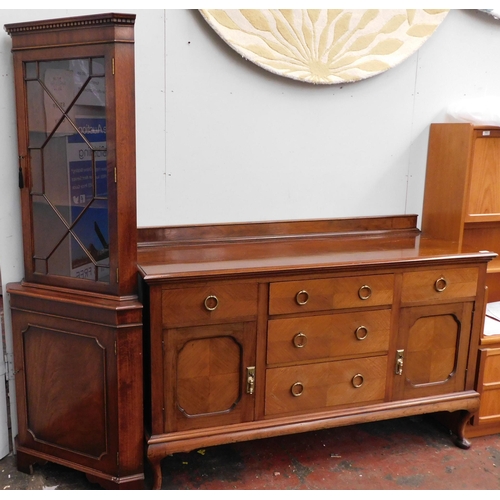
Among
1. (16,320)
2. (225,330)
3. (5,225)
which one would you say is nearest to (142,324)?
(225,330)

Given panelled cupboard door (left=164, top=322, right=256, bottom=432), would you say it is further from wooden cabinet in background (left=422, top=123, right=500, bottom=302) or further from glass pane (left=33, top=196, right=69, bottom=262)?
wooden cabinet in background (left=422, top=123, right=500, bottom=302)

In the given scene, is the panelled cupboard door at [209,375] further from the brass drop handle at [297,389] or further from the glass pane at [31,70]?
the glass pane at [31,70]

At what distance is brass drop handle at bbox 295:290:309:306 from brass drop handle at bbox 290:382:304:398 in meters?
0.32

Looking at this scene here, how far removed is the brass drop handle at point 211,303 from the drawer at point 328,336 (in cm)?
23

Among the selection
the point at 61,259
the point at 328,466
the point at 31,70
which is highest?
the point at 31,70

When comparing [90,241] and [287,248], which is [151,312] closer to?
[90,241]

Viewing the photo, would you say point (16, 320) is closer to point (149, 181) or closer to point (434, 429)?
point (149, 181)

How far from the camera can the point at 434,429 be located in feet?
8.95

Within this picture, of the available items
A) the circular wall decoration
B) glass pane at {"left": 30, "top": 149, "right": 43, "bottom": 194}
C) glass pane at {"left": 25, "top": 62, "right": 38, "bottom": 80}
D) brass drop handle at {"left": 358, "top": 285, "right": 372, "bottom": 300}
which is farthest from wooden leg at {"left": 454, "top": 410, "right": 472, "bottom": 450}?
glass pane at {"left": 25, "top": 62, "right": 38, "bottom": 80}

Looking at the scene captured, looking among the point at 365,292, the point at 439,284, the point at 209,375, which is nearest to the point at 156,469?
the point at 209,375

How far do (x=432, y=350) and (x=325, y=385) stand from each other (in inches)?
19.5

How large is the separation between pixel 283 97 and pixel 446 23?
0.85m

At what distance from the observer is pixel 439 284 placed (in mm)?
2387

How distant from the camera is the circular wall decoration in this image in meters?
2.40
